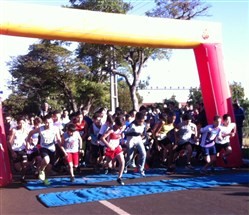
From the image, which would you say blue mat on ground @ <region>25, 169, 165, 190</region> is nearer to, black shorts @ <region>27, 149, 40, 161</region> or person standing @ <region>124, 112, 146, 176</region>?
person standing @ <region>124, 112, 146, 176</region>

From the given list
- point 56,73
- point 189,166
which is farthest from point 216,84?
point 56,73

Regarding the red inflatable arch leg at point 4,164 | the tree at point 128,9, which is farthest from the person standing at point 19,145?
the tree at point 128,9

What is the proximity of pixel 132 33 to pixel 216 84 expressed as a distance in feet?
9.12

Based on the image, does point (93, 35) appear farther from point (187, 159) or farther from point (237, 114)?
point (237, 114)

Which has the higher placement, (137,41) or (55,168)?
(137,41)

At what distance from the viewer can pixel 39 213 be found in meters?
6.37

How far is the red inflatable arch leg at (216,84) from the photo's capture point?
10.6 meters

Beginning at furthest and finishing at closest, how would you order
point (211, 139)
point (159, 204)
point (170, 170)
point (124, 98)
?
point (124, 98) < point (170, 170) < point (211, 139) < point (159, 204)

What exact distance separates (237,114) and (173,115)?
8.49 ft

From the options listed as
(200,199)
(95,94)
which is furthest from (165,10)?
(200,199)

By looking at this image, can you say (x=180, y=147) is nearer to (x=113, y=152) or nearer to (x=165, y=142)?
(x=165, y=142)

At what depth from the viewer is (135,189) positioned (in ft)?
26.2

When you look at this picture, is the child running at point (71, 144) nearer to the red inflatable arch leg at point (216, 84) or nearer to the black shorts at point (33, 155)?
the black shorts at point (33, 155)

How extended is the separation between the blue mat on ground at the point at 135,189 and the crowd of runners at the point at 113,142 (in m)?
0.62
